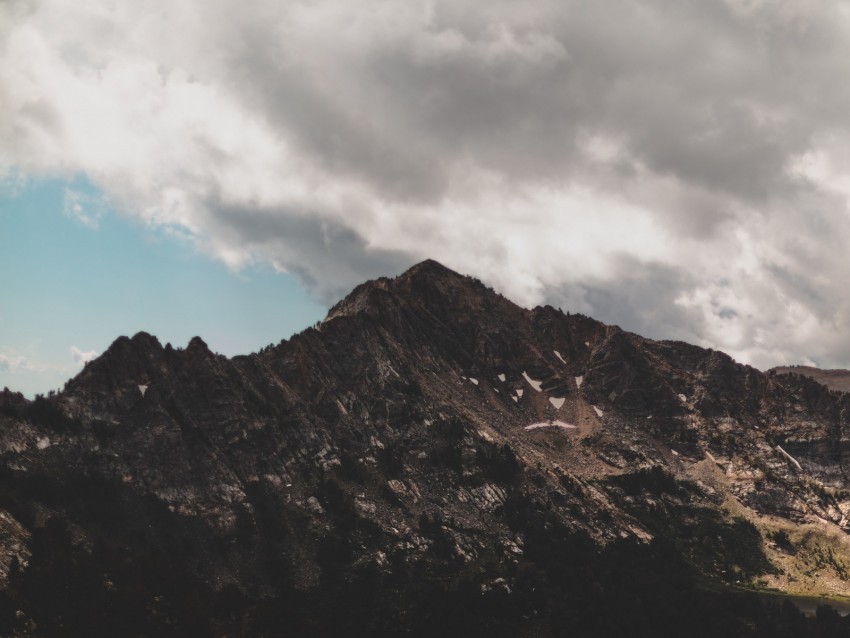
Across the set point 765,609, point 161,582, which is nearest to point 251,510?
point 161,582

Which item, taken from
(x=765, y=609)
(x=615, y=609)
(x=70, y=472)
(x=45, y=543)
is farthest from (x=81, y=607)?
(x=765, y=609)

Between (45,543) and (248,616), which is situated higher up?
(45,543)

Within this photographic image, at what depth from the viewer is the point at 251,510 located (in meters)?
191

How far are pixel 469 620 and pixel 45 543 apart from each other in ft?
308

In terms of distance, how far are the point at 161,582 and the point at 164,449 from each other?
173ft

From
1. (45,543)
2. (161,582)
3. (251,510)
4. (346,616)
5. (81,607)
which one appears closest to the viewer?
(81,607)

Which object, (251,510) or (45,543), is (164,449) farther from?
(45,543)

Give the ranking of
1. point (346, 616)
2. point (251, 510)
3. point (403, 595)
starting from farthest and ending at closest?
1. point (251, 510)
2. point (403, 595)
3. point (346, 616)

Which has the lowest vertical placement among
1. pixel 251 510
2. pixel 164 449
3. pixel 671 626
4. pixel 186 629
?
pixel 186 629

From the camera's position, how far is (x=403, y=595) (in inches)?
6718

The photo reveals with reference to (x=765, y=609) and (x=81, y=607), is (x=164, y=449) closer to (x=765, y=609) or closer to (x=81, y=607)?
(x=81, y=607)

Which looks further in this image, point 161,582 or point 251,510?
point 251,510

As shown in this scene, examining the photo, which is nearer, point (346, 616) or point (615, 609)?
point (346, 616)

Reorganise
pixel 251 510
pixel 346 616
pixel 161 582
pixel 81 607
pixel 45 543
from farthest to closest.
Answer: pixel 251 510, pixel 346 616, pixel 161 582, pixel 45 543, pixel 81 607
